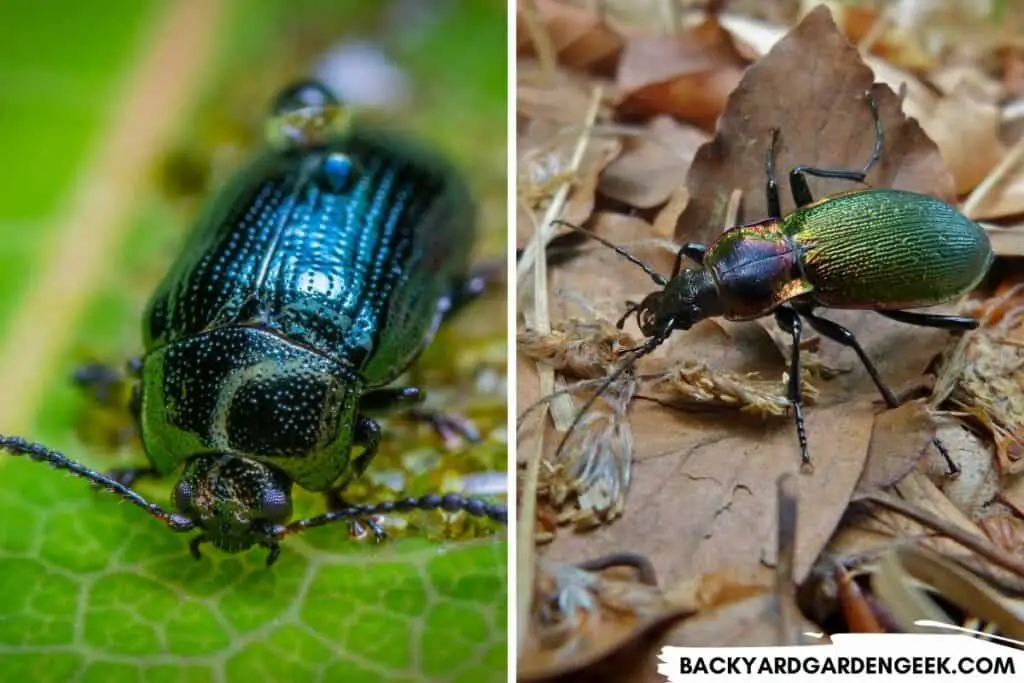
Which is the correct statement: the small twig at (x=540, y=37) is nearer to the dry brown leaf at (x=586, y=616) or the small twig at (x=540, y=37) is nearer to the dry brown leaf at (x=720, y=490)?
the dry brown leaf at (x=720, y=490)

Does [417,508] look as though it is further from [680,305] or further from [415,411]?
[680,305]

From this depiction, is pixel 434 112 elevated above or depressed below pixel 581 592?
above

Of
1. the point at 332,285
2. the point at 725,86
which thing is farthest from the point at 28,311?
the point at 725,86

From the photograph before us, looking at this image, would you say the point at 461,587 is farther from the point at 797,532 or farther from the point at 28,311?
the point at 28,311

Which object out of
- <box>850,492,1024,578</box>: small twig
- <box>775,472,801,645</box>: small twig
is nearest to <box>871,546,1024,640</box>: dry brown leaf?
<box>850,492,1024,578</box>: small twig

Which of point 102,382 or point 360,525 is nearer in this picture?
point 360,525

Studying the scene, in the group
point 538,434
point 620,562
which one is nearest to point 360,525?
point 538,434
